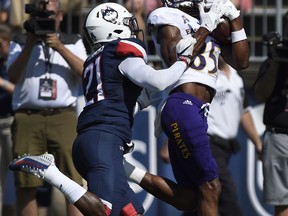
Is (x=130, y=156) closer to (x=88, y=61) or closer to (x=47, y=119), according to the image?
(x=47, y=119)

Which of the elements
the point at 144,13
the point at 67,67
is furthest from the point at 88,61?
the point at 144,13

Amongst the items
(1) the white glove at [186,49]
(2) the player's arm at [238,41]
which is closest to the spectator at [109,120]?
(1) the white glove at [186,49]

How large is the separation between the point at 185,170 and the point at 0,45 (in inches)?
126

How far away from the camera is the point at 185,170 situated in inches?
328

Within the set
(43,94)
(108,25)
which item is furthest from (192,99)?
(43,94)

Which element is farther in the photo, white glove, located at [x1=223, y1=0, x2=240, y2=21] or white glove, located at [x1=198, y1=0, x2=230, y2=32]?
white glove, located at [x1=223, y1=0, x2=240, y2=21]

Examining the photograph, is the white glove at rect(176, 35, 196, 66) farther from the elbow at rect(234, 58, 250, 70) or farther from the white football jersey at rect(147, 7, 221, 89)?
the elbow at rect(234, 58, 250, 70)

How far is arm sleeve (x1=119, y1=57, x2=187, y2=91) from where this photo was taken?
7.75m

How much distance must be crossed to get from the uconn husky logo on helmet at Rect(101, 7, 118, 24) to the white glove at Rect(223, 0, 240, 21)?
0.81 meters

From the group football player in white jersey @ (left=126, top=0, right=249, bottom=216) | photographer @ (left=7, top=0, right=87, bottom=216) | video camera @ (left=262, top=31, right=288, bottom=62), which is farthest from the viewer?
photographer @ (left=7, top=0, right=87, bottom=216)

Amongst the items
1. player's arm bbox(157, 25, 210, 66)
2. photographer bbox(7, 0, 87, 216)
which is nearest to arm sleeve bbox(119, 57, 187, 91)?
player's arm bbox(157, 25, 210, 66)

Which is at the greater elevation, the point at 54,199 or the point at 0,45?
the point at 0,45

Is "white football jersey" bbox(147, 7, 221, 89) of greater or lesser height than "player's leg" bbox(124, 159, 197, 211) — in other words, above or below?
above

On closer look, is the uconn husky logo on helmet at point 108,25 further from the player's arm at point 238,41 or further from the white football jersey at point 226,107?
the white football jersey at point 226,107
